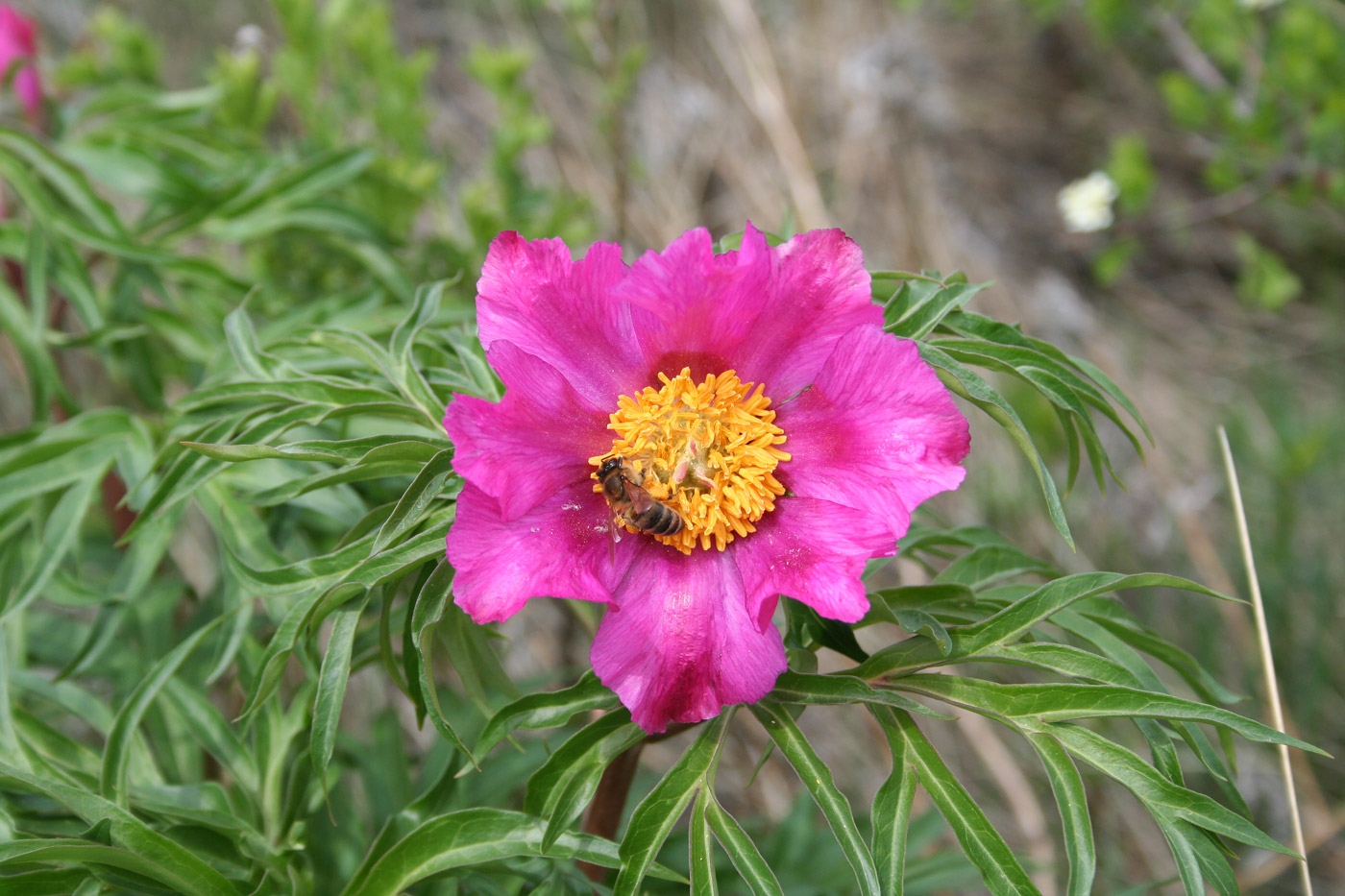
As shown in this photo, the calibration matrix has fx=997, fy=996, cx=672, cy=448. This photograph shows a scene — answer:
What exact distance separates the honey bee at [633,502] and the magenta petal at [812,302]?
16 centimetres

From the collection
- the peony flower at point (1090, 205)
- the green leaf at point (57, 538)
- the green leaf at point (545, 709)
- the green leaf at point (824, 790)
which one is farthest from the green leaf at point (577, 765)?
the peony flower at point (1090, 205)

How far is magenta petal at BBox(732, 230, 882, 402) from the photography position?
84 cm

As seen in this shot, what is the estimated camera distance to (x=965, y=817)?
810 millimetres

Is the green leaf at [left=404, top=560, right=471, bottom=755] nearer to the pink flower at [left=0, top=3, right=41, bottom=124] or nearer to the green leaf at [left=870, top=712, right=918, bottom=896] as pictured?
the green leaf at [left=870, top=712, right=918, bottom=896]

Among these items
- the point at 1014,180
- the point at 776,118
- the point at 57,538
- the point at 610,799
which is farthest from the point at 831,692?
the point at 1014,180

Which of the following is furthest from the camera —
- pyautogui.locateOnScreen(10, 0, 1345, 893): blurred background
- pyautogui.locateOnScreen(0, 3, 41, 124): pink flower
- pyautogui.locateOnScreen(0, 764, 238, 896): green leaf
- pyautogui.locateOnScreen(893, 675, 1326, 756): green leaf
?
pyautogui.locateOnScreen(10, 0, 1345, 893): blurred background

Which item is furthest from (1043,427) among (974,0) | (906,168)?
(974,0)

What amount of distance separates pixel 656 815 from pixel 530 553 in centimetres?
24

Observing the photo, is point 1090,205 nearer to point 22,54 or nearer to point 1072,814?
point 1072,814

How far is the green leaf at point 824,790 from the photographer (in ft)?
2.56

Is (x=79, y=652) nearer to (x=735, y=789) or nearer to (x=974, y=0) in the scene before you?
(x=735, y=789)

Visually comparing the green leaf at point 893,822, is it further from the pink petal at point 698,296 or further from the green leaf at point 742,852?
the pink petal at point 698,296

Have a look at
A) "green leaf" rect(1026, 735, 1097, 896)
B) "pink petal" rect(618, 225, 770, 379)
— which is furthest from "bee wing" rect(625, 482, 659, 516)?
"green leaf" rect(1026, 735, 1097, 896)

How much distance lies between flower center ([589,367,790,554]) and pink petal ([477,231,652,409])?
5cm
